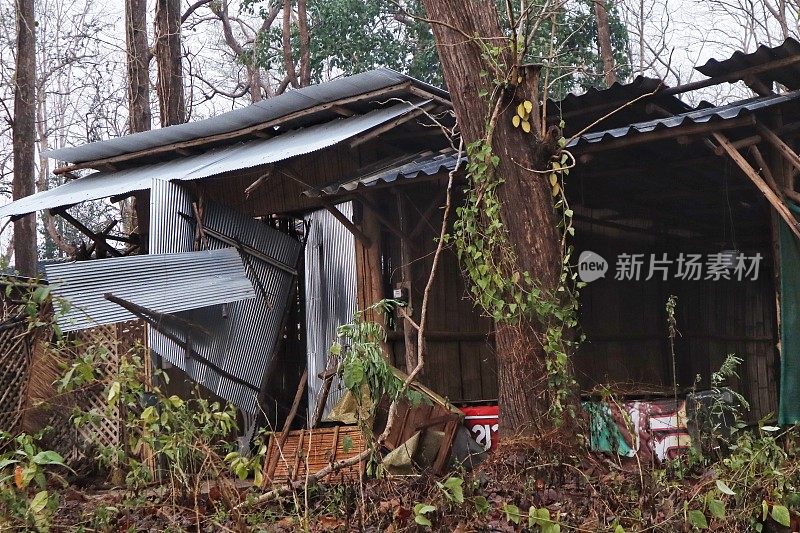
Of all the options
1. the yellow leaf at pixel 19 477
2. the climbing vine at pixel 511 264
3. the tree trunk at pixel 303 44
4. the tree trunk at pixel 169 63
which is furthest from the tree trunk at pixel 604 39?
the yellow leaf at pixel 19 477

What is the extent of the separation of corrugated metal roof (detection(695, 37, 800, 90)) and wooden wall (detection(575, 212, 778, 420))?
126 inches

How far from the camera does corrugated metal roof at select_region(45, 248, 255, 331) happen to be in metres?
8.32

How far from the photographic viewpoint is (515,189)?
6914mm

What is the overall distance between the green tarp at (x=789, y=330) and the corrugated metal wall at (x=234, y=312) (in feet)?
17.9

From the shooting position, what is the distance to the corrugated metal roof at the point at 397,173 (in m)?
8.12

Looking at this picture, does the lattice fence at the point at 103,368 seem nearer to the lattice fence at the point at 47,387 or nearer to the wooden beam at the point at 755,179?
the lattice fence at the point at 47,387

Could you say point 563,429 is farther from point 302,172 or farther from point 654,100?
point 302,172

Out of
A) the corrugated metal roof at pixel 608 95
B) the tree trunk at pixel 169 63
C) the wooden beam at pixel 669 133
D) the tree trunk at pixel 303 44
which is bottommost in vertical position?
the wooden beam at pixel 669 133

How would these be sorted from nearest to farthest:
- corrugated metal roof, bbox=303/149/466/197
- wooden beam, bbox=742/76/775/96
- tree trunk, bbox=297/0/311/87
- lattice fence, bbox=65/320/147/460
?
wooden beam, bbox=742/76/775/96
corrugated metal roof, bbox=303/149/466/197
lattice fence, bbox=65/320/147/460
tree trunk, bbox=297/0/311/87

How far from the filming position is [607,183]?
998 centimetres

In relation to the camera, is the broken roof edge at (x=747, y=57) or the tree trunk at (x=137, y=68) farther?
the tree trunk at (x=137, y=68)

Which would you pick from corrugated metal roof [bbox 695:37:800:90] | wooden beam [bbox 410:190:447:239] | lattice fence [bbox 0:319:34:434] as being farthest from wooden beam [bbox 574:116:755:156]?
lattice fence [bbox 0:319:34:434]

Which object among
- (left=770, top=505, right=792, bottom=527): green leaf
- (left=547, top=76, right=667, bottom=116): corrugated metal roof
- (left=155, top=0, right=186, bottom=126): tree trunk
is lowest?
(left=770, top=505, right=792, bottom=527): green leaf

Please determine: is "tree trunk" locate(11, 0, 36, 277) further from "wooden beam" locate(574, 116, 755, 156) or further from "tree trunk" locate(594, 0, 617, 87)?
"wooden beam" locate(574, 116, 755, 156)
